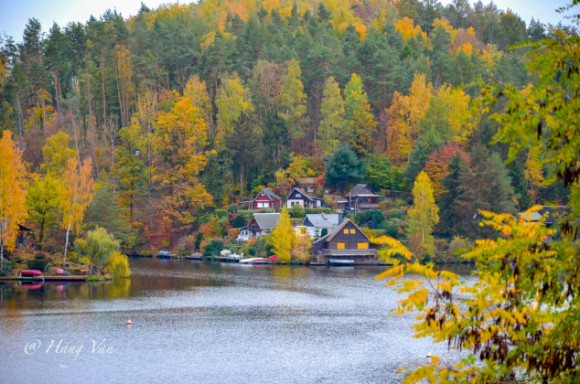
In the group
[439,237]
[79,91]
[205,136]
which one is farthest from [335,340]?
[79,91]

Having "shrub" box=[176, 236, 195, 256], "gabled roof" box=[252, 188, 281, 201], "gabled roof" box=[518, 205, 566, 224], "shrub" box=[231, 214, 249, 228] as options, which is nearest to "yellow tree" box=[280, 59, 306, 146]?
"gabled roof" box=[252, 188, 281, 201]

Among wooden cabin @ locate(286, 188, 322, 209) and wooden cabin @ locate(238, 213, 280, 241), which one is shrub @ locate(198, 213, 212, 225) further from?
wooden cabin @ locate(286, 188, 322, 209)

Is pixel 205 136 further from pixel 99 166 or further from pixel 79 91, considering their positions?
pixel 79 91

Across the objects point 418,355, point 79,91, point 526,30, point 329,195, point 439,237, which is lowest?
point 418,355

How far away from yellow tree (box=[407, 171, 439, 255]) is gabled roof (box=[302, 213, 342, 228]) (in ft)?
35.1

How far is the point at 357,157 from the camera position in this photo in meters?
94.6

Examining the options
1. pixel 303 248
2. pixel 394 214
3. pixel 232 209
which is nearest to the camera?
pixel 303 248

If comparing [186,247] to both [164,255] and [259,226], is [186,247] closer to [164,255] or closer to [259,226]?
[164,255]

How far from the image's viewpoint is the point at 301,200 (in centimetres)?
8600

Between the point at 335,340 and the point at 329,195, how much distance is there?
53.7m

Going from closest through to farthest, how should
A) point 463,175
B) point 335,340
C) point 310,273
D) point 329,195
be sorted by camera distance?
point 335,340, point 310,273, point 463,175, point 329,195
